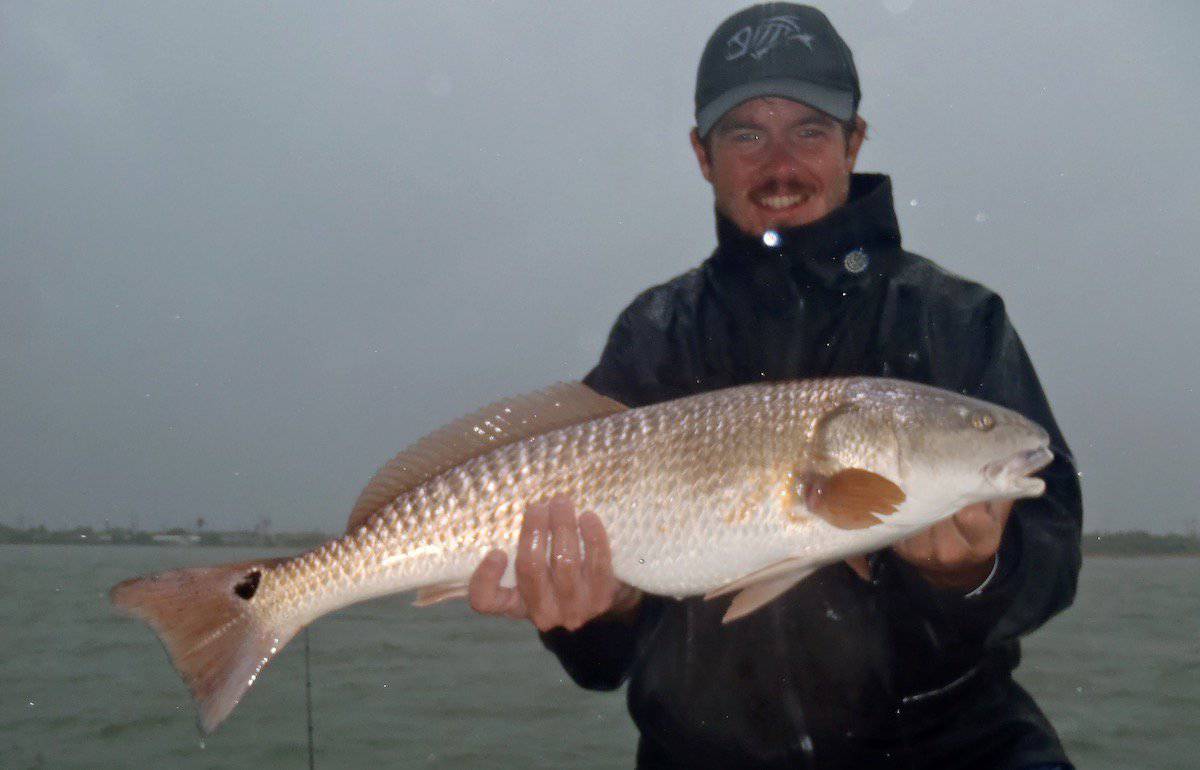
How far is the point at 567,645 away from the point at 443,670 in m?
13.0

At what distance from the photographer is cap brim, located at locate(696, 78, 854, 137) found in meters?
4.01

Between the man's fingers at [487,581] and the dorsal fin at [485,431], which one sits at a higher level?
the dorsal fin at [485,431]

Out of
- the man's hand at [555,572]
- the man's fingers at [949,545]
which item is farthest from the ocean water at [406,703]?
the man's fingers at [949,545]

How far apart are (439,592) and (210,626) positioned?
895mm

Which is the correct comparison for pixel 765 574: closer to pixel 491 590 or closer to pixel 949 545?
pixel 949 545

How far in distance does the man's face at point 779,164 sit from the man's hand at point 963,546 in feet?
5.54

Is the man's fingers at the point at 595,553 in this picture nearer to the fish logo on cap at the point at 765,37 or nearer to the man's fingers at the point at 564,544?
the man's fingers at the point at 564,544

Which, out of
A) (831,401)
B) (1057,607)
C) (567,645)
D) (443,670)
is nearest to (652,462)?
(831,401)

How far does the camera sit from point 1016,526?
304cm

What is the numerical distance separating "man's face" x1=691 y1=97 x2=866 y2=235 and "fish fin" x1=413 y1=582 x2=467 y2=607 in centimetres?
222

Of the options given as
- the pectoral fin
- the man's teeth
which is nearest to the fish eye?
the pectoral fin

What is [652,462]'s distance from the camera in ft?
10.5

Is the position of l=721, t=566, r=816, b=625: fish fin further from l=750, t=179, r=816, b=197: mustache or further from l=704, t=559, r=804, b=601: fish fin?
l=750, t=179, r=816, b=197: mustache

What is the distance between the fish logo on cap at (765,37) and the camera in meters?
4.09
